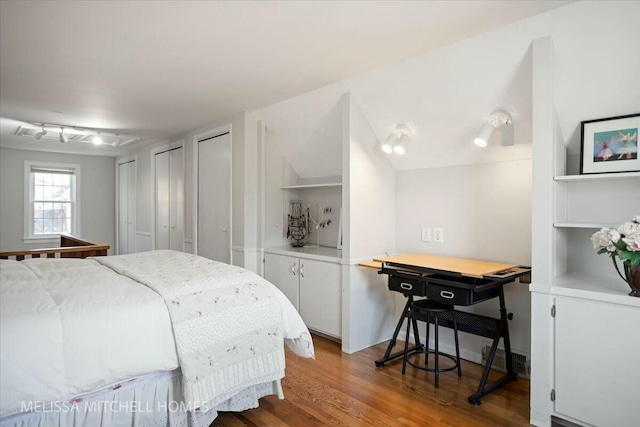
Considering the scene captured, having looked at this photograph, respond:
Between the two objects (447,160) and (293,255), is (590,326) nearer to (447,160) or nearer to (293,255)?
(447,160)

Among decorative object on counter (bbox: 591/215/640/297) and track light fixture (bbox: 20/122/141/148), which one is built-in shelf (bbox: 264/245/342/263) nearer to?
decorative object on counter (bbox: 591/215/640/297)

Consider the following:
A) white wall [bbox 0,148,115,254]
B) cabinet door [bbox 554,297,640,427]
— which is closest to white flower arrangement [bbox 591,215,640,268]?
cabinet door [bbox 554,297,640,427]

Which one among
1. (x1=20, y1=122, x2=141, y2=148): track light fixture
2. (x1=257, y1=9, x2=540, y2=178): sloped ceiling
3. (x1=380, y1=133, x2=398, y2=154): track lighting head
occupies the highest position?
(x1=20, y1=122, x2=141, y2=148): track light fixture

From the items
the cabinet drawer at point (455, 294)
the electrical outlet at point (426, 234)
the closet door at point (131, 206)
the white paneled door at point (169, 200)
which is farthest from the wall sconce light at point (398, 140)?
the closet door at point (131, 206)

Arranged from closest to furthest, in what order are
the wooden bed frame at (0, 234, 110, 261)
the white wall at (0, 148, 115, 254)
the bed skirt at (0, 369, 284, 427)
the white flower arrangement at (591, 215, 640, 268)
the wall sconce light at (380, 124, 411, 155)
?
the bed skirt at (0, 369, 284, 427) < the white flower arrangement at (591, 215, 640, 268) < the wall sconce light at (380, 124, 411, 155) < the wooden bed frame at (0, 234, 110, 261) < the white wall at (0, 148, 115, 254)

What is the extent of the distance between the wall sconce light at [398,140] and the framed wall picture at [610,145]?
1.21 meters

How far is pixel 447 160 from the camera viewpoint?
10.5 feet

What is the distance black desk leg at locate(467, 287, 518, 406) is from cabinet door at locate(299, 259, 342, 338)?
4.12ft

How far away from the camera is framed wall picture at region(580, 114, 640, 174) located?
2002mm

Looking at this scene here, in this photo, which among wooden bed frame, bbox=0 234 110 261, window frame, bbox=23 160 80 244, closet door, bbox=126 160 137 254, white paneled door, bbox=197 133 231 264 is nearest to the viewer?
wooden bed frame, bbox=0 234 110 261

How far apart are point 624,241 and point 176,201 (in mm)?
5081

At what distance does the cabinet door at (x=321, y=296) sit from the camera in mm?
3412

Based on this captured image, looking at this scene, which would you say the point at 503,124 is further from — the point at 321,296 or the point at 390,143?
the point at 321,296

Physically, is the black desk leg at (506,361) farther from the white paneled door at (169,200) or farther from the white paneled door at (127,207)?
the white paneled door at (127,207)
